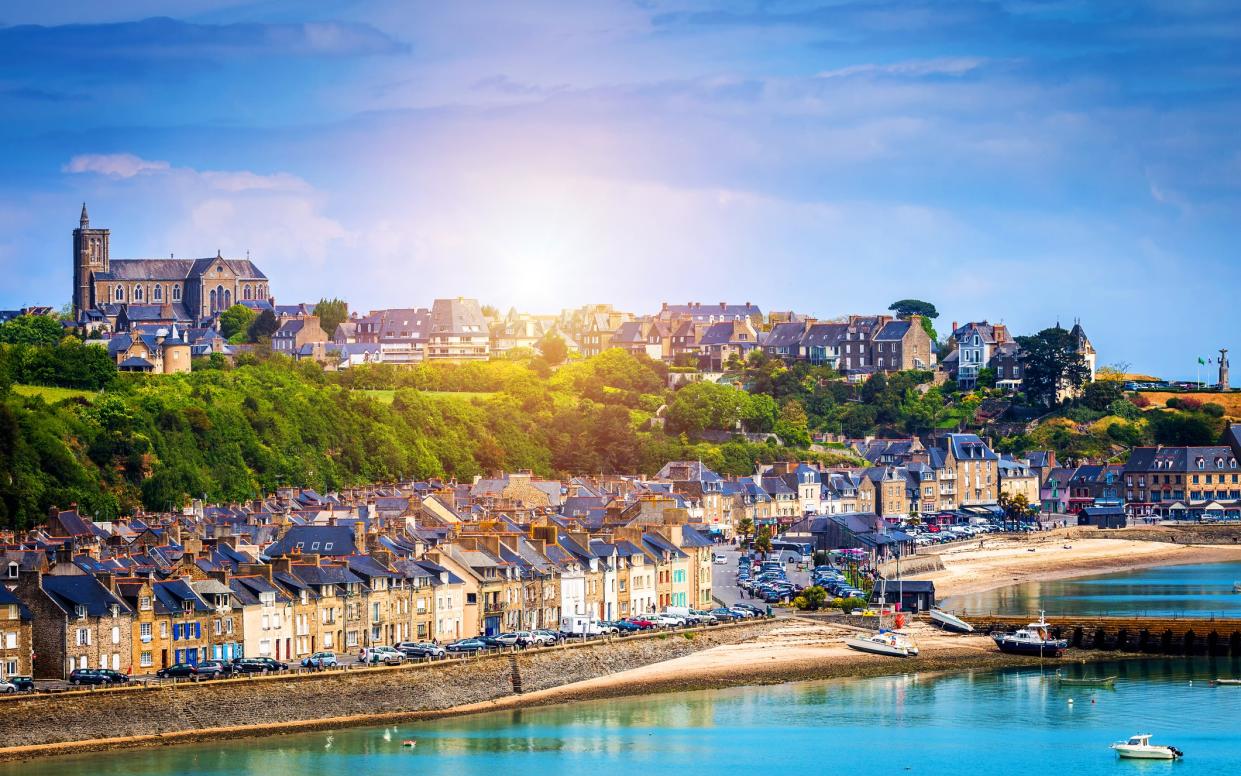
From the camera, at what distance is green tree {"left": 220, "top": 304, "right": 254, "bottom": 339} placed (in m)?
152

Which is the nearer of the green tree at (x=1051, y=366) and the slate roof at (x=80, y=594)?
the slate roof at (x=80, y=594)

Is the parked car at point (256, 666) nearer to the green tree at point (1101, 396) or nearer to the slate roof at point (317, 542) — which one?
the slate roof at point (317, 542)

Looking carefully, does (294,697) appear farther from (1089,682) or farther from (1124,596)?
(1124,596)

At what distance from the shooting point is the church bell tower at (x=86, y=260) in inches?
6265

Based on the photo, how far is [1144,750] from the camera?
4859 cm

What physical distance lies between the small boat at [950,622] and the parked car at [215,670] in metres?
25.9

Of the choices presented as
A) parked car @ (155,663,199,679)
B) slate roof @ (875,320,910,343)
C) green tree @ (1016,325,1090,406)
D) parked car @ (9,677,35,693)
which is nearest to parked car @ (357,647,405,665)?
parked car @ (155,663,199,679)

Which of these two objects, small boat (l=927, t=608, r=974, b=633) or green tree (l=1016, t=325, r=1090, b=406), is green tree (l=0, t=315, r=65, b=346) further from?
small boat (l=927, t=608, r=974, b=633)

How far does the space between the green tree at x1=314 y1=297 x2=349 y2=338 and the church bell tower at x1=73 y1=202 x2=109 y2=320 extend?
16544 millimetres

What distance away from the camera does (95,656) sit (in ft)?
155

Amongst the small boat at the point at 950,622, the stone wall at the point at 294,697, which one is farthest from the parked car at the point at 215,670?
the small boat at the point at 950,622

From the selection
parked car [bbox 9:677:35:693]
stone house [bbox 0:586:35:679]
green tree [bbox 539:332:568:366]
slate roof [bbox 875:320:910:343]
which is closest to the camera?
parked car [bbox 9:677:35:693]

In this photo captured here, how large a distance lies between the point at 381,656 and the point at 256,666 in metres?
3.74

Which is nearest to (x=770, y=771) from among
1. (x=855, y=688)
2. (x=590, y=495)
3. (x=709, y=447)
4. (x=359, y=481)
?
(x=855, y=688)
